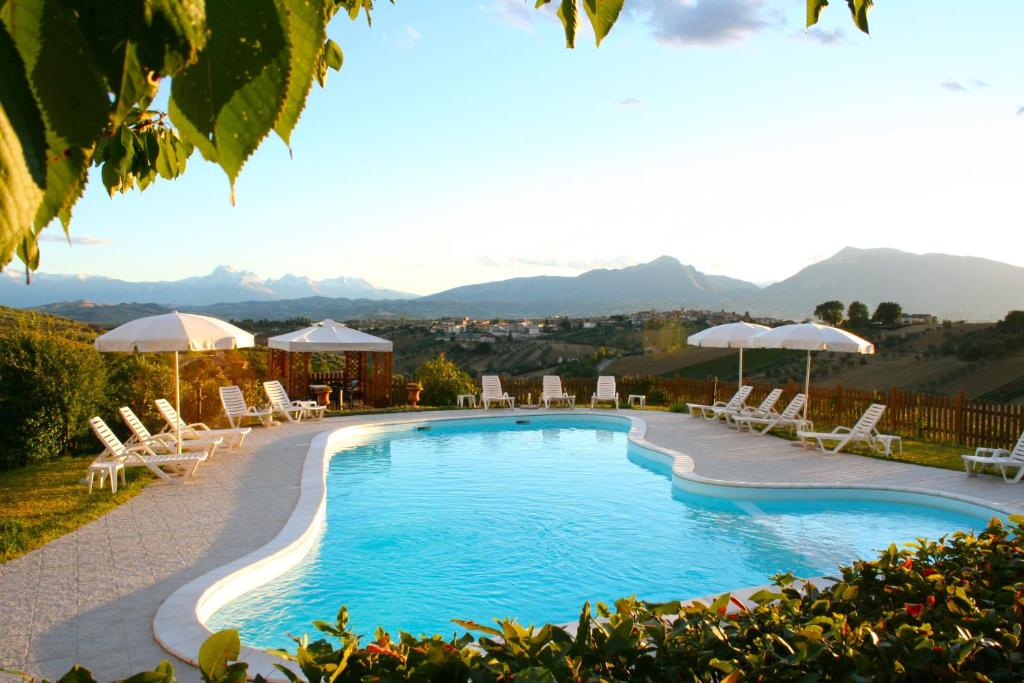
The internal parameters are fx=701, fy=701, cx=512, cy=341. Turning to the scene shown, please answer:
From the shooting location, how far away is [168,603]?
5.16m

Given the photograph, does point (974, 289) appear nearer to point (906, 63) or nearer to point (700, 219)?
point (700, 219)

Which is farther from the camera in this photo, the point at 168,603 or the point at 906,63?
the point at 906,63

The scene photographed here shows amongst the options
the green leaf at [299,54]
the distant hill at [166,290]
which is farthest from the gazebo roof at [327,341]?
the distant hill at [166,290]

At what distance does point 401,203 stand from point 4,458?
723cm

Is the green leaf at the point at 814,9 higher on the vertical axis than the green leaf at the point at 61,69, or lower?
higher

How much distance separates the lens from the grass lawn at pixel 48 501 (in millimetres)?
6590

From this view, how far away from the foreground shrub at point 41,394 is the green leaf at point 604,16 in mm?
11498

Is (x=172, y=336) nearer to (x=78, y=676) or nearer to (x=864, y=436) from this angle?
(x=78, y=676)

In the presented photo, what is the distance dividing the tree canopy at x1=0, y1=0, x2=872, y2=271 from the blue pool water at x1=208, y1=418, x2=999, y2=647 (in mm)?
5342

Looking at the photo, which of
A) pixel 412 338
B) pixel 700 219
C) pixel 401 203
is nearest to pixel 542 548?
pixel 401 203

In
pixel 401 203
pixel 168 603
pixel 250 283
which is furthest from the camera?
pixel 250 283

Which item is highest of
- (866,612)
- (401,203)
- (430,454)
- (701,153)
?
(701,153)

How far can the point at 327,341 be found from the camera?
55.3 ft

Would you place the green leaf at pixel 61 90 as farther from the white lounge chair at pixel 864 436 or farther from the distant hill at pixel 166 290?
the distant hill at pixel 166 290
